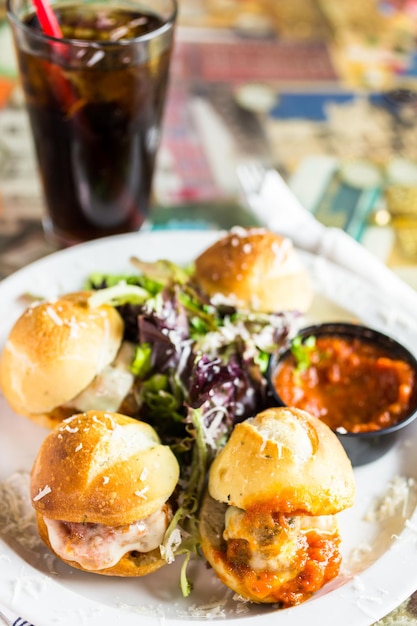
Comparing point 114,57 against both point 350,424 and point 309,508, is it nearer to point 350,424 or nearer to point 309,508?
point 350,424

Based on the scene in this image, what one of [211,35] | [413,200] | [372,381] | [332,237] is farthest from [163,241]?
[211,35]

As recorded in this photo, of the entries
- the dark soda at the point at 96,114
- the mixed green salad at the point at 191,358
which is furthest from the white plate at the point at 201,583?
the dark soda at the point at 96,114

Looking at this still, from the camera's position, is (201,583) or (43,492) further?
(201,583)

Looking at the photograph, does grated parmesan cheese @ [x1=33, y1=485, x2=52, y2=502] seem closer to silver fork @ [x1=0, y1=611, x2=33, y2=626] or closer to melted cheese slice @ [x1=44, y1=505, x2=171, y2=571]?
melted cheese slice @ [x1=44, y1=505, x2=171, y2=571]

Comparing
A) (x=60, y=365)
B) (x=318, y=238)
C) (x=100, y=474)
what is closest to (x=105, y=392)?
(x=60, y=365)

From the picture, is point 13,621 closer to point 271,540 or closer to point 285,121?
point 271,540

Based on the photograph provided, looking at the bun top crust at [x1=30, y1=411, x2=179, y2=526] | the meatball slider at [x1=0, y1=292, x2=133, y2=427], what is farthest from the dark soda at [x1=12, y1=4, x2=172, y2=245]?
the bun top crust at [x1=30, y1=411, x2=179, y2=526]
